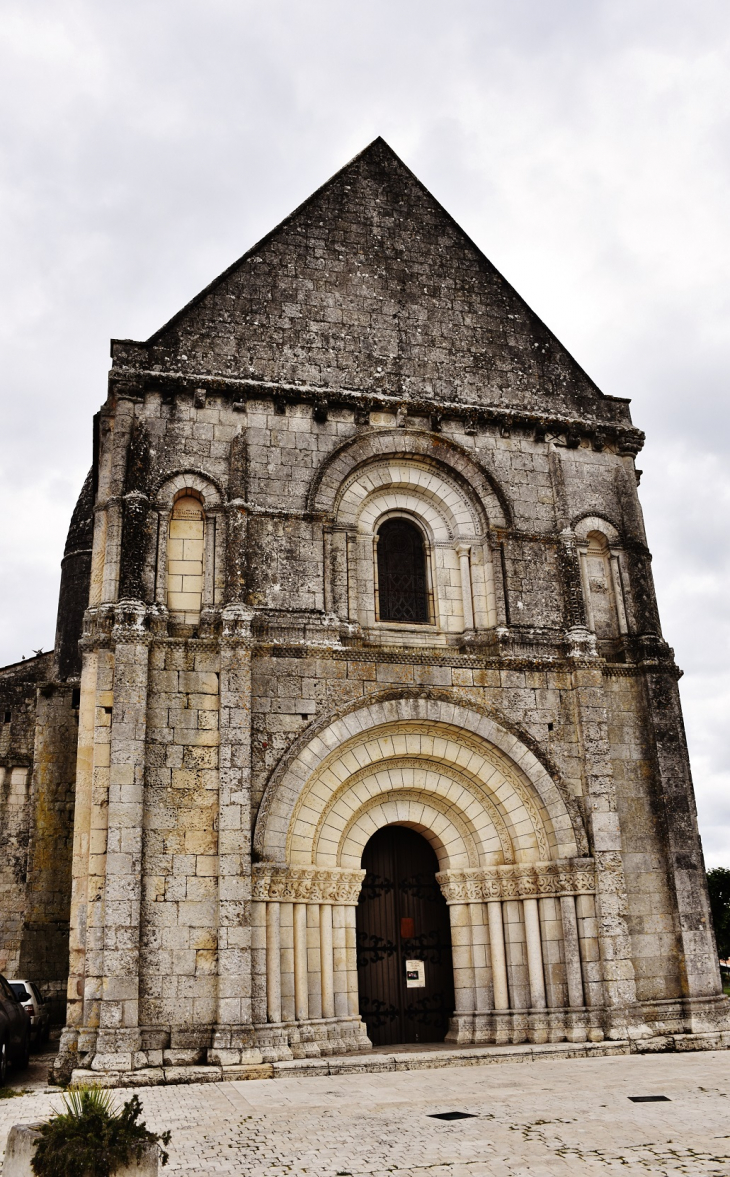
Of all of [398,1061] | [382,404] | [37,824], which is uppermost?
[382,404]

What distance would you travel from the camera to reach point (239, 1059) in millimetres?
10727

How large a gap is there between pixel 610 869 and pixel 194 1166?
7399mm

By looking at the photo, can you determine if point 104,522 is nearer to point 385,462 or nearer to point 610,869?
point 385,462

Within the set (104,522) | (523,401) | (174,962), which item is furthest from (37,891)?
(523,401)

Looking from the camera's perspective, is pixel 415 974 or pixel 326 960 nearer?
pixel 326 960

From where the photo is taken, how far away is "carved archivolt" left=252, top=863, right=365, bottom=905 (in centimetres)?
1162

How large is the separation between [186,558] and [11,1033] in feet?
19.7

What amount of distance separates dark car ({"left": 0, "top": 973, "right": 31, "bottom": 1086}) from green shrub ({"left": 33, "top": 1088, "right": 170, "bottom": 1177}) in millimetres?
6039

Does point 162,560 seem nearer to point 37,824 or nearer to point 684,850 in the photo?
point 37,824

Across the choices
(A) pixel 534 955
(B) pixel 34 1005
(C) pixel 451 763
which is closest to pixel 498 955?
(A) pixel 534 955

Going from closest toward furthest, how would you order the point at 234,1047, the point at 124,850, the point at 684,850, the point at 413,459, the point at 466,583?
the point at 234,1047, the point at 124,850, the point at 684,850, the point at 466,583, the point at 413,459

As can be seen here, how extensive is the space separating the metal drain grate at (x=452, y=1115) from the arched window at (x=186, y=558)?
21.5 feet

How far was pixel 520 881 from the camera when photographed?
1285 cm

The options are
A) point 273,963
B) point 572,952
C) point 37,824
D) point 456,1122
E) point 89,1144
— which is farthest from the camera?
point 37,824
